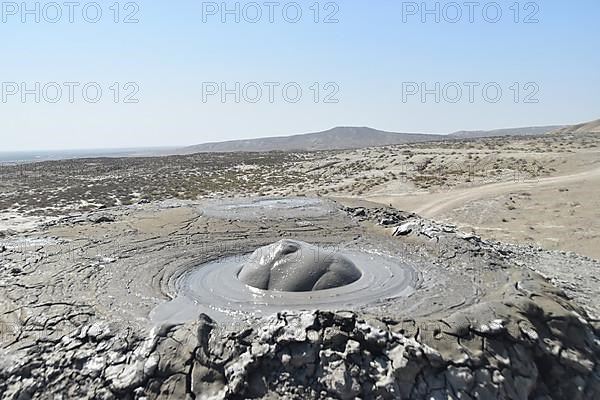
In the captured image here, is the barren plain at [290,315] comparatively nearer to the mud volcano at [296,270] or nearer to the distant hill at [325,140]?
the mud volcano at [296,270]

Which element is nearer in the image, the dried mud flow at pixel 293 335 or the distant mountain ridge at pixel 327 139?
the dried mud flow at pixel 293 335

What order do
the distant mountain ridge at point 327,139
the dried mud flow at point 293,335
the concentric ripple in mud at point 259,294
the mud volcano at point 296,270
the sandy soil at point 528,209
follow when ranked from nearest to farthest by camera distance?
the dried mud flow at point 293,335 < the concentric ripple in mud at point 259,294 < the mud volcano at point 296,270 < the sandy soil at point 528,209 < the distant mountain ridge at point 327,139

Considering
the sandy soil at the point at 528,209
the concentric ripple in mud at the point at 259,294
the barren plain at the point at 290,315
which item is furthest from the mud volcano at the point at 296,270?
the sandy soil at the point at 528,209

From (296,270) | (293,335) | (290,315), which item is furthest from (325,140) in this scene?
(293,335)

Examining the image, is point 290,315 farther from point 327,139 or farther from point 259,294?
point 327,139

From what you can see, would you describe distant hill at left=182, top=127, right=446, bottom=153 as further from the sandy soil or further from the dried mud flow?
A: the dried mud flow

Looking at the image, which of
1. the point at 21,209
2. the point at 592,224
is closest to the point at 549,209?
the point at 592,224

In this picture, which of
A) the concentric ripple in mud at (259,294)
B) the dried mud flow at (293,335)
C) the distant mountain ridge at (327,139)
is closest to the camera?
the dried mud flow at (293,335)

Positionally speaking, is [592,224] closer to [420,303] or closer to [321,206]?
[321,206]
